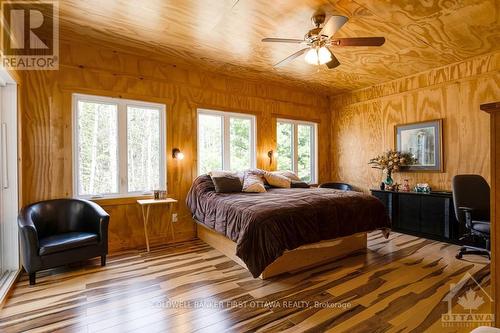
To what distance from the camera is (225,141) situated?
4.74 meters

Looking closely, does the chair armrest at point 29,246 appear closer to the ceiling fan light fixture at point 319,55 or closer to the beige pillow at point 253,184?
the beige pillow at point 253,184

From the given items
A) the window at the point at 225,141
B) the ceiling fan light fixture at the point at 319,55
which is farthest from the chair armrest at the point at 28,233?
the ceiling fan light fixture at the point at 319,55

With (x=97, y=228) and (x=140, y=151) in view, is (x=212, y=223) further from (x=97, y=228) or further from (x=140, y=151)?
(x=140, y=151)

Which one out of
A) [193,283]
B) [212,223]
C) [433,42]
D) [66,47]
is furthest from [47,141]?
[433,42]

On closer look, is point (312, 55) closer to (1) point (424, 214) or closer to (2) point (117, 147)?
(2) point (117, 147)

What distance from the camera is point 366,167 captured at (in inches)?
214

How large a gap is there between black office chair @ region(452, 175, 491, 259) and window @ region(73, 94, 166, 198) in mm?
4148

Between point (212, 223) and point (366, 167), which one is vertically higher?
point (366, 167)

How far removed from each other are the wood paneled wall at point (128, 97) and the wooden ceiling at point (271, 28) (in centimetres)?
32

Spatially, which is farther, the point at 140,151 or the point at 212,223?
the point at 140,151

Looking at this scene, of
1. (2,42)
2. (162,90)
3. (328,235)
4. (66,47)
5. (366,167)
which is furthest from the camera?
(366,167)

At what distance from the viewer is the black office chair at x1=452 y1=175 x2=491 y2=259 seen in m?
3.18

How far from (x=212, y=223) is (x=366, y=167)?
145 inches

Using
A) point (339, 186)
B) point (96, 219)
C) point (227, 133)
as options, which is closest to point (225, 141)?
point (227, 133)
